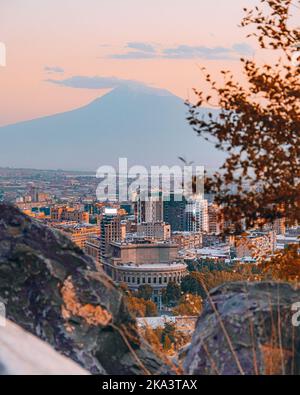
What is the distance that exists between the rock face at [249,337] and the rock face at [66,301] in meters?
0.21

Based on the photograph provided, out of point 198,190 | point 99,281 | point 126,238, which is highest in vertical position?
point 198,190

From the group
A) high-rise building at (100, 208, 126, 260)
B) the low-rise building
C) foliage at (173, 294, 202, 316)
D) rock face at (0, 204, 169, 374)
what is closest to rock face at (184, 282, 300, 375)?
rock face at (0, 204, 169, 374)

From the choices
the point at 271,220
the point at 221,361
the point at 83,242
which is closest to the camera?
the point at 221,361

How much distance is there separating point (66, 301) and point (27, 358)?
4.44ft

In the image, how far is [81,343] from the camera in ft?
8.83

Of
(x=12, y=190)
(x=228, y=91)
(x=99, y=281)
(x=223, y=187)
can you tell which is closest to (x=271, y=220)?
(x=223, y=187)

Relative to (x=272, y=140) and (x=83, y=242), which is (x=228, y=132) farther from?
(x=83, y=242)

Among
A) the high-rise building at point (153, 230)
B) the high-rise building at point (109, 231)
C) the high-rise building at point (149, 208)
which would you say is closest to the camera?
the high-rise building at point (109, 231)

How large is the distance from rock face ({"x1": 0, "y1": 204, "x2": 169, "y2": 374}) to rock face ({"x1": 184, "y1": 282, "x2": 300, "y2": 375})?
0.21 m

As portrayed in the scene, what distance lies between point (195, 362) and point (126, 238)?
2156 inches

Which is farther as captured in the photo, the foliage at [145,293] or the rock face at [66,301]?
the foliage at [145,293]

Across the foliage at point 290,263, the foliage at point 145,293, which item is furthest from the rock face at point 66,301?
the foliage at point 145,293

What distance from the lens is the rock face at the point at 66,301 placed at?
2.70 m

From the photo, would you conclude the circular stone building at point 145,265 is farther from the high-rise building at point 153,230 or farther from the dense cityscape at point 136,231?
the high-rise building at point 153,230
